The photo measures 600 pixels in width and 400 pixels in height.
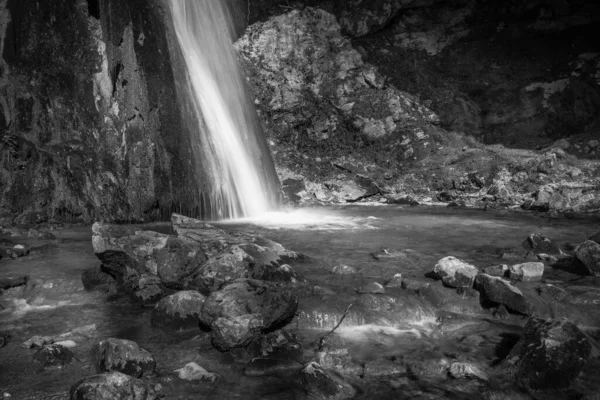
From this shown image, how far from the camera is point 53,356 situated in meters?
3.84

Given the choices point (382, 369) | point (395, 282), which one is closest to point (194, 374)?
point (382, 369)

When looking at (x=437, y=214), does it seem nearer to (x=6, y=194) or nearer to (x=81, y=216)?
(x=81, y=216)

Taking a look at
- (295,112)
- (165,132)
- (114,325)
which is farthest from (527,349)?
(295,112)

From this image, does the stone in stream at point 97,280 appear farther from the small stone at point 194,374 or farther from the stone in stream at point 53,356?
the small stone at point 194,374

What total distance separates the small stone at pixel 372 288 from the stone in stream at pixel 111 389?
2.80m

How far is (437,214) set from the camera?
12.5 m

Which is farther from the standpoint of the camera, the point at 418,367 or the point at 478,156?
the point at 478,156

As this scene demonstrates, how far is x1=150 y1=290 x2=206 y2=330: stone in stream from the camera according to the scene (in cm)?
463

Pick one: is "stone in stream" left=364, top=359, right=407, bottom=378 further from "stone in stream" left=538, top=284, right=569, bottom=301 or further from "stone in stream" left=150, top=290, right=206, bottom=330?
"stone in stream" left=538, top=284, right=569, bottom=301

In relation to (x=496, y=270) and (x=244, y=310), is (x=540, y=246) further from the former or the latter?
(x=244, y=310)

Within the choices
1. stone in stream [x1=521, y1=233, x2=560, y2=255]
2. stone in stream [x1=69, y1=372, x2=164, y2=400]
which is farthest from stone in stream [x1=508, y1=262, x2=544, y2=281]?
stone in stream [x1=69, y1=372, x2=164, y2=400]

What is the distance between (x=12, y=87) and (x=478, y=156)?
45.6ft

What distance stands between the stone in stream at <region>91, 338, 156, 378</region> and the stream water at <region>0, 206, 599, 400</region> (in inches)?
4.9

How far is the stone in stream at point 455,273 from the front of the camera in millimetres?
5562
